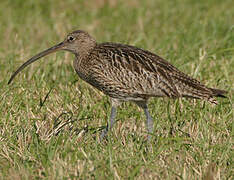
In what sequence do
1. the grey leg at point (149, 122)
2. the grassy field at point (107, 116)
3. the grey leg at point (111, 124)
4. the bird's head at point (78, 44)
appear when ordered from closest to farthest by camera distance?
the grassy field at point (107, 116) < the grey leg at point (111, 124) < the grey leg at point (149, 122) < the bird's head at point (78, 44)

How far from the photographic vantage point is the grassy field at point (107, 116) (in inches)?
196

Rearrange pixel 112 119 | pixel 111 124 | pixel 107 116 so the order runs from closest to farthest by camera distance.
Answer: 1. pixel 111 124
2. pixel 112 119
3. pixel 107 116

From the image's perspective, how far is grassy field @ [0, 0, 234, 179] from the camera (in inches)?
196

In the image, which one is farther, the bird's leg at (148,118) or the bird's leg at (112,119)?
the bird's leg at (148,118)

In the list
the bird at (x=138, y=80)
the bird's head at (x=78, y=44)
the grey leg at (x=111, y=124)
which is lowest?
the grey leg at (x=111, y=124)

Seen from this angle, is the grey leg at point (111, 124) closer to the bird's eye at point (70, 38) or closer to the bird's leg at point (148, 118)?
the bird's leg at point (148, 118)

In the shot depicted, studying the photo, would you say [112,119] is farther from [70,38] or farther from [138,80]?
[70,38]

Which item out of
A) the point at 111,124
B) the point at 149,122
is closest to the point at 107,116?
the point at 111,124

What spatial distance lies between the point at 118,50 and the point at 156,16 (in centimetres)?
515

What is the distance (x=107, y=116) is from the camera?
6.37 m

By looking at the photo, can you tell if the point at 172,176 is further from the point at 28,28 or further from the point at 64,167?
the point at 28,28

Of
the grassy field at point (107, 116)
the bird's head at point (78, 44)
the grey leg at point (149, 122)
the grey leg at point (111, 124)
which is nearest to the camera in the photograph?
the grassy field at point (107, 116)

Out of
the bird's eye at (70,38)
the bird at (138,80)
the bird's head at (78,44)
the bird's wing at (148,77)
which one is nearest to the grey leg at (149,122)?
the bird at (138,80)

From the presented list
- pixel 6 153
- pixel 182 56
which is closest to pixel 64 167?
pixel 6 153
